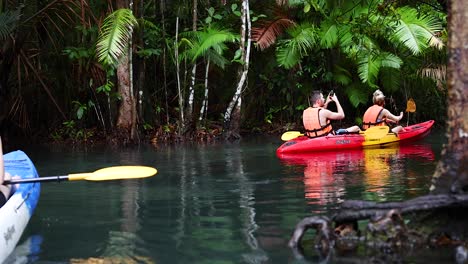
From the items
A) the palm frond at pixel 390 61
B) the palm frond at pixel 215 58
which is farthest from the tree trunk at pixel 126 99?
the palm frond at pixel 390 61

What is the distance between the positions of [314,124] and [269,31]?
4849 mm

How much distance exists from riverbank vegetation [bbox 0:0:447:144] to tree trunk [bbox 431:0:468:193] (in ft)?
27.9

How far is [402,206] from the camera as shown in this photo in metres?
4.13

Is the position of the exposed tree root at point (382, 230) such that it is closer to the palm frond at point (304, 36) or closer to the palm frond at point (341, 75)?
the palm frond at point (304, 36)

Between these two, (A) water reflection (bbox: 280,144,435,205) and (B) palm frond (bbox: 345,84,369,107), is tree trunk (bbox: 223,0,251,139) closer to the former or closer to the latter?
(B) palm frond (bbox: 345,84,369,107)

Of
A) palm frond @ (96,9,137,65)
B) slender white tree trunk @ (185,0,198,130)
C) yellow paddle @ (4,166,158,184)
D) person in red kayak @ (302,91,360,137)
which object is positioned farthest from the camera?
slender white tree trunk @ (185,0,198,130)

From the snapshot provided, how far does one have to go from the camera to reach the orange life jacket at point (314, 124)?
1088cm

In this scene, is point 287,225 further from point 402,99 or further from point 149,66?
point 402,99

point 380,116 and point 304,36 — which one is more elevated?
point 304,36

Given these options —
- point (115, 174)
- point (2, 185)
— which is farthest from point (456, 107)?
point (2, 185)

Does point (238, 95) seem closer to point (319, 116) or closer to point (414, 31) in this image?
point (414, 31)

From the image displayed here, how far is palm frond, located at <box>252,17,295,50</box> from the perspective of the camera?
595 inches

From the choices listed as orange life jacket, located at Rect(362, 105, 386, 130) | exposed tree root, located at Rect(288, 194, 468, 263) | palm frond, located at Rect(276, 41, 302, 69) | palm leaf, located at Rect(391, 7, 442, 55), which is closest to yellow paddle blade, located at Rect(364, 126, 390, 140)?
orange life jacket, located at Rect(362, 105, 386, 130)

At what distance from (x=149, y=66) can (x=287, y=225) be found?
36.8 feet
